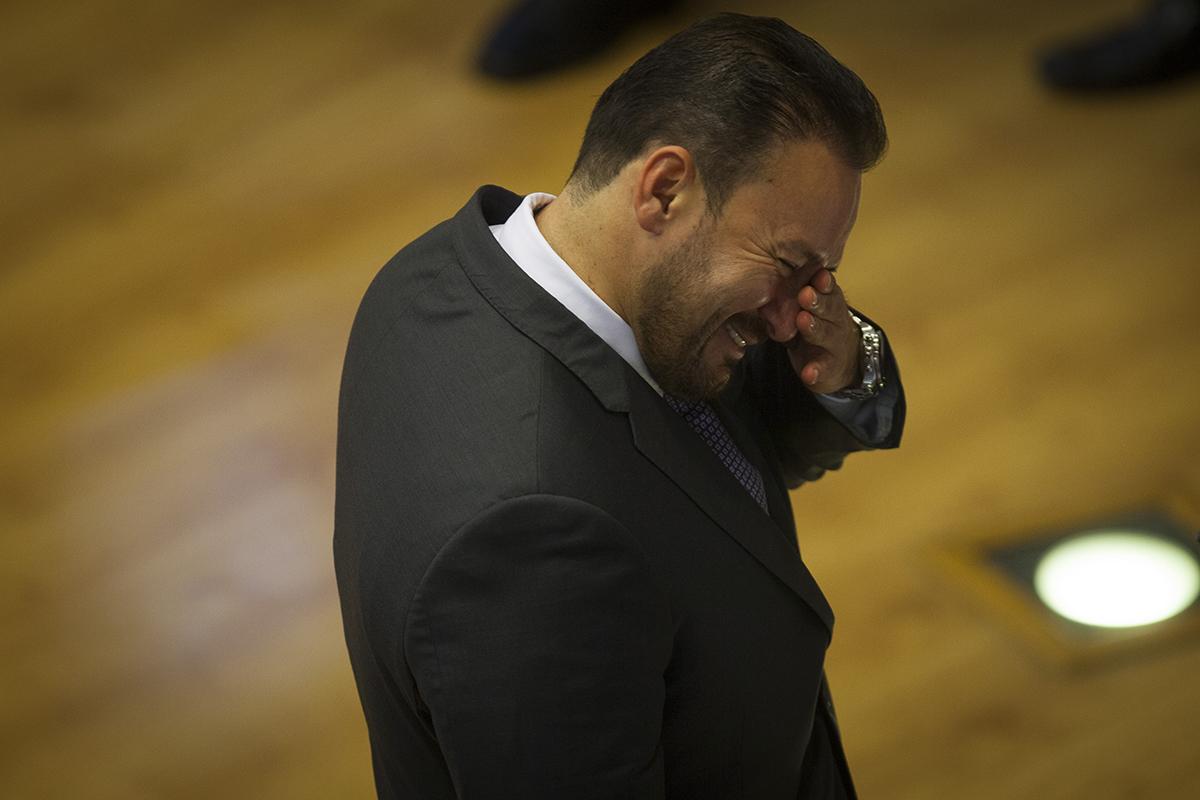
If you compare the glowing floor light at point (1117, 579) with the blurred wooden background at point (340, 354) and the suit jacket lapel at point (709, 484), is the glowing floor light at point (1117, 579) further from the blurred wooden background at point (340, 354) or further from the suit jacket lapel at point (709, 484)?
the suit jacket lapel at point (709, 484)

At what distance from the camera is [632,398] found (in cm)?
138

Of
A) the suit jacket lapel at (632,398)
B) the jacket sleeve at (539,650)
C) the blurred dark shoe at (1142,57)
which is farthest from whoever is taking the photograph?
the blurred dark shoe at (1142,57)

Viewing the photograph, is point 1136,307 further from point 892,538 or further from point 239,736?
point 239,736

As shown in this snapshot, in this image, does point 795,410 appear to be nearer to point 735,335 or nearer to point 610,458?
point 735,335

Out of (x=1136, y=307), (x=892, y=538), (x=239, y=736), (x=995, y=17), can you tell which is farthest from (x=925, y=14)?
(x=239, y=736)

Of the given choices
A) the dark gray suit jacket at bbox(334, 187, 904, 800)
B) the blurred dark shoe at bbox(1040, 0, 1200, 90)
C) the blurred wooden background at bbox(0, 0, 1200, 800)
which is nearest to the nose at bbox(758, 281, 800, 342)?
the dark gray suit jacket at bbox(334, 187, 904, 800)

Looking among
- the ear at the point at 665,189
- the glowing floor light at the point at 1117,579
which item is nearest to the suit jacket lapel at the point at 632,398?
the ear at the point at 665,189

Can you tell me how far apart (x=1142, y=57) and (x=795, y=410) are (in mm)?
2912

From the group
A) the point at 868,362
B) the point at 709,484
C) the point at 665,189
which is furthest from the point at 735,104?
the point at 868,362

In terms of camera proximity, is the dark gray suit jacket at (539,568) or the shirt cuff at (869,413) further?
the shirt cuff at (869,413)

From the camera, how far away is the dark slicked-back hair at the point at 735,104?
1.35 m

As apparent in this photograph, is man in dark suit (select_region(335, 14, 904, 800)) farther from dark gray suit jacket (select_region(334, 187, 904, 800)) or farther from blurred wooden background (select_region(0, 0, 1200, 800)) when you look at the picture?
blurred wooden background (select_region(0, 0, 1200, 800))

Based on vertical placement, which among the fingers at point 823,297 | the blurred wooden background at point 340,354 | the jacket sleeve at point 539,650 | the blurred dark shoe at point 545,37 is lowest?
the jacket sleeve at point 539,650

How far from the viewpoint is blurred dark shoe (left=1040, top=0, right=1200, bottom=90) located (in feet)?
14.0
